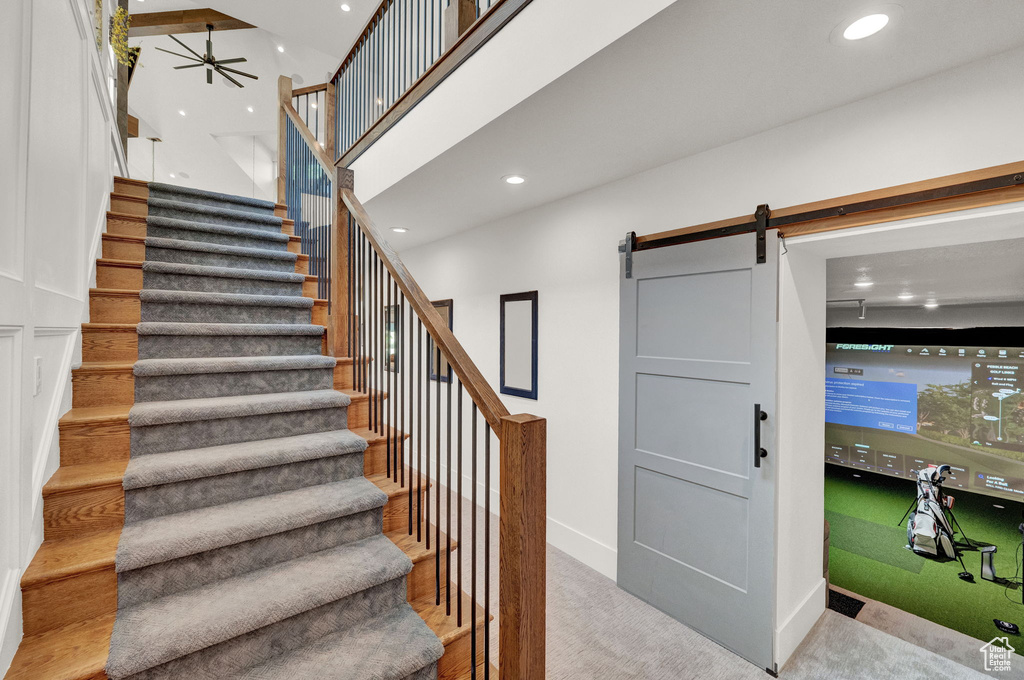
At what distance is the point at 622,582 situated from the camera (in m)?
2.61

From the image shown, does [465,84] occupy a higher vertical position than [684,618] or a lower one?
higher

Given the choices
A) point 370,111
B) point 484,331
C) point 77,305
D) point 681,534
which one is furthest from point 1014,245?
point 77,305

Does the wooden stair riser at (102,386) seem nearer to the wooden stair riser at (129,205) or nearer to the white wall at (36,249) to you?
the white wall at (36,249)

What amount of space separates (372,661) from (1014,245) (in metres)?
3.51

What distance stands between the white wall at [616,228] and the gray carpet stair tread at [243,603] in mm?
1708

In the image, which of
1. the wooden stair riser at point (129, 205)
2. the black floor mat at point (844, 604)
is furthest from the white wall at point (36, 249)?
the black floor mat at point (844, 604)

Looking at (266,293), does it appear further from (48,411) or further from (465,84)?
(465,84)

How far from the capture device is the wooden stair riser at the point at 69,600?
113cm

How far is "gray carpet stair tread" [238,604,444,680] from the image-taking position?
123cm

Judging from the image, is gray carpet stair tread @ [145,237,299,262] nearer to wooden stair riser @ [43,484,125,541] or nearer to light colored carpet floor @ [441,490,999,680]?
wooden stair riser @ [43,484,125,541]

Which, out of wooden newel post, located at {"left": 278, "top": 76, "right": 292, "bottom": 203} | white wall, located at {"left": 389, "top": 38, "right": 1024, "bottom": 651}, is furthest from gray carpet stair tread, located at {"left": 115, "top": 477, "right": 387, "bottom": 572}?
wooden newel post, located at {"left": 278, "top": 76, "right": 292, "bottom": 203}

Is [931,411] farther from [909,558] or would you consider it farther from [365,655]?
[365,655]

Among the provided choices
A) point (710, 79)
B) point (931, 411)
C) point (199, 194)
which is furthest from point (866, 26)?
point (931, 411)

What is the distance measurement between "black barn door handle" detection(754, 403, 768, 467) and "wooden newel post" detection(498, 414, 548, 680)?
133cm
